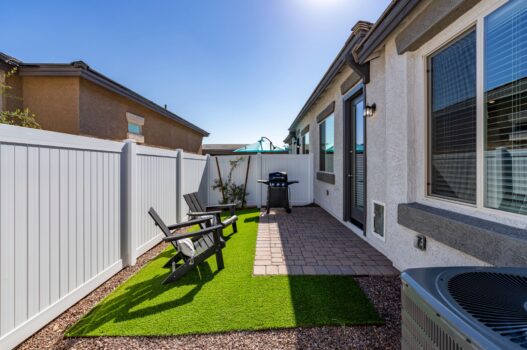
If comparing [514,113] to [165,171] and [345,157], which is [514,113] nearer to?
[345,157]

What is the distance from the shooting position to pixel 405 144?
3.55 m

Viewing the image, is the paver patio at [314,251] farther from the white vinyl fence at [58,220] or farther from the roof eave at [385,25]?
the roof eave at [385,25]

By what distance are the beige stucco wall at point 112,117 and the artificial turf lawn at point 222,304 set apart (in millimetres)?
4918

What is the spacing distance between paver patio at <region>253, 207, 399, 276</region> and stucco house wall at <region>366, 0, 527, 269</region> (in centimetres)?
38

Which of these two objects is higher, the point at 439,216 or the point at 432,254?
the point at 439,216

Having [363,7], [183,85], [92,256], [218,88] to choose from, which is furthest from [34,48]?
[363,7]

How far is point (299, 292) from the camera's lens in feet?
10.4

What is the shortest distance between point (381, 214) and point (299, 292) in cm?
227

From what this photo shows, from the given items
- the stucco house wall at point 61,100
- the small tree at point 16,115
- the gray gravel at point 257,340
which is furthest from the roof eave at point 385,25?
the stucco house wall at point 61,100

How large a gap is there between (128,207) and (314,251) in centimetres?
318

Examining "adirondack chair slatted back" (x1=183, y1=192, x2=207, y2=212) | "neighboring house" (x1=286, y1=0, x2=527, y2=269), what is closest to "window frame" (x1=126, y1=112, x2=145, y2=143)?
"adirondack chair slatted back" (x1=183, y1=192, x2=207, y2=212)

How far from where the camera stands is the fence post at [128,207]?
411 cm

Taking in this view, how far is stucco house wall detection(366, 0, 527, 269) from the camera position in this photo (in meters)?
2.77

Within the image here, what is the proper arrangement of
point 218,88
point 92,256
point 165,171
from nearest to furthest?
point 92,256 < point 165,171 < point 218,88
